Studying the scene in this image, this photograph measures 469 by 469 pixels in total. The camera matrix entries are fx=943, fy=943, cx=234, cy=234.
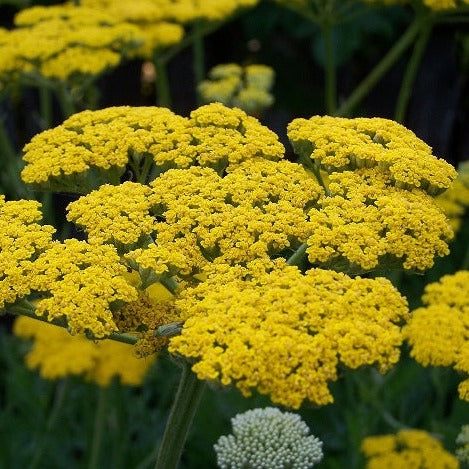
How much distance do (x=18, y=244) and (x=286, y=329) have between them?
0.65 meters

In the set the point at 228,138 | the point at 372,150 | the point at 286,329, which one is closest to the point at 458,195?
the point at 372,150

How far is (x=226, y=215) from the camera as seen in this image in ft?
6.84

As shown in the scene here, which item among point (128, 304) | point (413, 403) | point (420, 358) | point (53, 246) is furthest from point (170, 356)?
point (413, 403)

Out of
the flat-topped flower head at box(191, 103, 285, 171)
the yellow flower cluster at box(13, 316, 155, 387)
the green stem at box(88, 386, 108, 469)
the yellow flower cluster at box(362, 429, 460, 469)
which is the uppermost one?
the flat-topped flower head at box(191, 103, 285, 171)

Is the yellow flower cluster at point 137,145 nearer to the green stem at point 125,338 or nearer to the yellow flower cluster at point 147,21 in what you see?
the green stem at point 125,338

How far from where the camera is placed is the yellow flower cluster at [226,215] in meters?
2.02

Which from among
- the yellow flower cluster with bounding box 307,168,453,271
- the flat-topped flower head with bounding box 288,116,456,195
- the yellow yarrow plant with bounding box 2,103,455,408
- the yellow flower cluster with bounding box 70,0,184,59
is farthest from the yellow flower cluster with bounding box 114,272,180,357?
the yellow flower cluster with bounding box 70,0,184,59

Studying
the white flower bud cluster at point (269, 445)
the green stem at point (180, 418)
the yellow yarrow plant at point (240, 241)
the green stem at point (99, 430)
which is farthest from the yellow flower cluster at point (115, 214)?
the green stem at point (99, 430)

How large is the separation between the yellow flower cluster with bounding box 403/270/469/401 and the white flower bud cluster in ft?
1.37

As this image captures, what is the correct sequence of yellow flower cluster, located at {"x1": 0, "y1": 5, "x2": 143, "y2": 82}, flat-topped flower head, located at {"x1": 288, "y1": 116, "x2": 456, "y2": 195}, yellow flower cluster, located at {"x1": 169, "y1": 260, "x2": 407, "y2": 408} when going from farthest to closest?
yellow flower cluster, located at {"x1": 0, "y1": 5, "x2": 143, "y2": 82} → flat-topped flower head, located at {"x1": 288, "y1": 116, "x2": 456, "y2": 195} → yellow flower cluster, located at {"x1": 169, "y1": 260, "x2": 407, "y2": 408}

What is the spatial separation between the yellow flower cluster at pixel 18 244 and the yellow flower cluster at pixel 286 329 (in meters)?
0.34

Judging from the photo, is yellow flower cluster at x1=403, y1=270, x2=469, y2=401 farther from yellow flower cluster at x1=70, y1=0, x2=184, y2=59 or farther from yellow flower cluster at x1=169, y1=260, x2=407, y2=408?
yellow flower cluster at x1=70, y1=0, x2=184, y2=59

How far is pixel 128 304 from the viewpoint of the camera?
2.00 m

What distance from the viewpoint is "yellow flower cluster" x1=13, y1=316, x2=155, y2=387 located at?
325 cm
